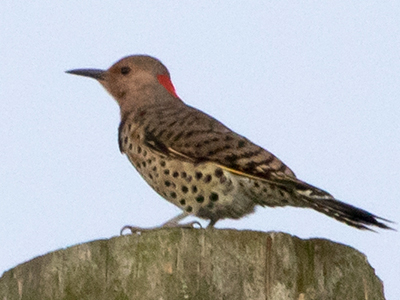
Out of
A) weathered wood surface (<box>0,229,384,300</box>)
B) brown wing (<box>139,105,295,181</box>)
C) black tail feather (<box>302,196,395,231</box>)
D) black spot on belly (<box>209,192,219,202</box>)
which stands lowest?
weathered wood surface (<box>0,229,384,300</box>)

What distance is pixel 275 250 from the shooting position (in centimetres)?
317

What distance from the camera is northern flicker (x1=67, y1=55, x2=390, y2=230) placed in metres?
5.05

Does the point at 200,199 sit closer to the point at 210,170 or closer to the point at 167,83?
the point at 210,170

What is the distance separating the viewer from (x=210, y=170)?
201 inches

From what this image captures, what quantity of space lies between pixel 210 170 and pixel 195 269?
209 cm

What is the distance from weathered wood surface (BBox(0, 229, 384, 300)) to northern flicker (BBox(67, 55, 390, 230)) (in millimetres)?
1327

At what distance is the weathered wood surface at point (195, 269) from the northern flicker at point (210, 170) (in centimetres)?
133

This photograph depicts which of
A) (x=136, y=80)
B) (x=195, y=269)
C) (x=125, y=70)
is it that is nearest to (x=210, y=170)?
(x=136, y=80)

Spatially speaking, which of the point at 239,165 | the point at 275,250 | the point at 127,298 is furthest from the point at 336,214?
the point at 127,298

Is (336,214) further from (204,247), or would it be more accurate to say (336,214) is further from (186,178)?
(204,247)

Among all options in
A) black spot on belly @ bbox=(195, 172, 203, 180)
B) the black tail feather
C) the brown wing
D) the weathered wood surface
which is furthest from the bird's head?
the weathered wood surface

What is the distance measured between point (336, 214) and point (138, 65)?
2824 millimetres

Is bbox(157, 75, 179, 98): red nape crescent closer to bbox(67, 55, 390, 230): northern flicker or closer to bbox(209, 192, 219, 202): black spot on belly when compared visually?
bbox(67, 55, 390, 230): northern flicker

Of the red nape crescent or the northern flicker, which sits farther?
the red nape crescent
